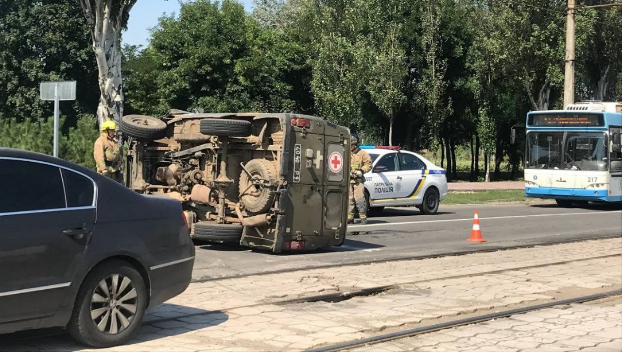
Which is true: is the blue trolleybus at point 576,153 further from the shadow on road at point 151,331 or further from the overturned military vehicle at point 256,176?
the shadow on road at point 151,331

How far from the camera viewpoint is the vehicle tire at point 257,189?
461 inches

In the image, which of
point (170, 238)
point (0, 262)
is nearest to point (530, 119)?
point (170, 238)

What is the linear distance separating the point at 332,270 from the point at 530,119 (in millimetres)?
16271

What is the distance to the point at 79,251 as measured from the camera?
6.06 meters

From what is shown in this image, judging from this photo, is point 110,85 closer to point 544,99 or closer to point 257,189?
point 257,189

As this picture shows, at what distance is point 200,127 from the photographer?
12039 millimetres

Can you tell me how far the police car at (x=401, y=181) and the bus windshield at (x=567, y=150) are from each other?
5468mm

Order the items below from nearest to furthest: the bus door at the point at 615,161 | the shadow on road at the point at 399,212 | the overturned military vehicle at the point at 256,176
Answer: the overturned military vehicle at the point at 256,176
the shadow on road at the point at 399,212
the bus door at the point at 615,161

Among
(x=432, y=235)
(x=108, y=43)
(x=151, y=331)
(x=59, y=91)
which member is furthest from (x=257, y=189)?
→ (x=108, y=43)

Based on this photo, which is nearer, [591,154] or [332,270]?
[332,270]

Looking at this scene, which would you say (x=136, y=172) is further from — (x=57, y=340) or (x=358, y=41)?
(x=358, y=41)

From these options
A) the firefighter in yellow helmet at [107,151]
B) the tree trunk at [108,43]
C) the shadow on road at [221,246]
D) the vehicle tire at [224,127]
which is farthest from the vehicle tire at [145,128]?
the tree trunk at [108,43]

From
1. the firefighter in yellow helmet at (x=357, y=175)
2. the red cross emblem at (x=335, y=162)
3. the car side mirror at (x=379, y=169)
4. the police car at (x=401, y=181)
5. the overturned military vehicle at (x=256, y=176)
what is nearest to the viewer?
the overturned military vehicle at (x=256, y=176)

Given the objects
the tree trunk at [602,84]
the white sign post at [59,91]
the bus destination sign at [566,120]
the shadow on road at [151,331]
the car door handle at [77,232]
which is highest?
the tree trunk at [602,84]
